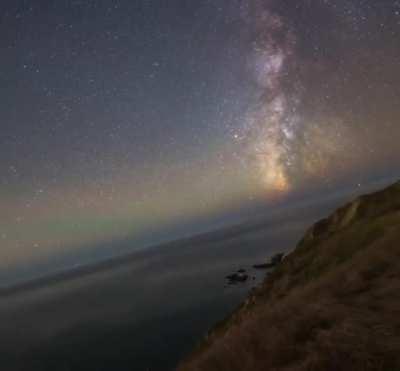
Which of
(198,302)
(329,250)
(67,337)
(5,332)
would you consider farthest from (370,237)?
(5,332)

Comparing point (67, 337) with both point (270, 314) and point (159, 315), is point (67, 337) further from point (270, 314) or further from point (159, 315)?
point (270, 314)

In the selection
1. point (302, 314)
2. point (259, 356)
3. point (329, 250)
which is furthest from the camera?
point (329, 250)

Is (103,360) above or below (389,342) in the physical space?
below

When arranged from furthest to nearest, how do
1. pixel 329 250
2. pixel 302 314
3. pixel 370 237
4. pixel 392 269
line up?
pixel 329 250 → pixel 370 237 → pixel 392 269 → pixel 302 314

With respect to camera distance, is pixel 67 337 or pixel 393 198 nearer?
pixel 393 198

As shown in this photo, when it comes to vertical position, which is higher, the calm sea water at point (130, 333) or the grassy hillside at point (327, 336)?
the grassy hillside at point (327, 336)

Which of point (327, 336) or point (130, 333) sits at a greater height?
point (327, 336)

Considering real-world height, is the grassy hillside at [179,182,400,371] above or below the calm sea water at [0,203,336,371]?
above

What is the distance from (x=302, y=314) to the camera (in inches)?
295

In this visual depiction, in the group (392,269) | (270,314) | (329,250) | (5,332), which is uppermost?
(270,314)

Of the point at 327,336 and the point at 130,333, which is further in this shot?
the point at 130,333

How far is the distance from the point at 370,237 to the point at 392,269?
604 inches

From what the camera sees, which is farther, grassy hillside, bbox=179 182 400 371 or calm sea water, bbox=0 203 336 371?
calm sea water, bbox=0 203 336 371

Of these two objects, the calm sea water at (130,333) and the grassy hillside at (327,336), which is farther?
the calm sea water at (130,333)
